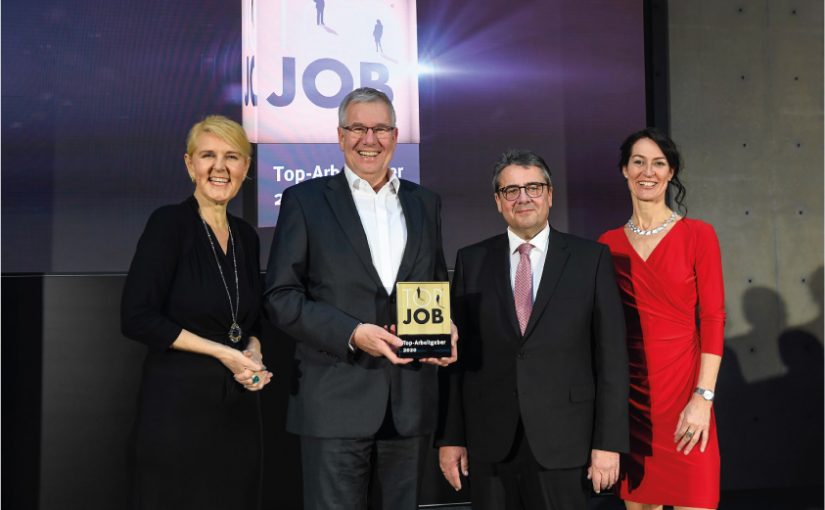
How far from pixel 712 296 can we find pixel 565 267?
73cm

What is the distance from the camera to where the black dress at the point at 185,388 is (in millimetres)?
2182

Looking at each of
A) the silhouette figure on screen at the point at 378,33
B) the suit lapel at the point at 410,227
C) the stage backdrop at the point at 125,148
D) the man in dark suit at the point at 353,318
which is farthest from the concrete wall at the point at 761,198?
the man in dark suit at the point at 353,318

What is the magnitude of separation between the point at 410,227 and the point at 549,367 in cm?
57

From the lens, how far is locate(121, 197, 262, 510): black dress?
85.9 inches

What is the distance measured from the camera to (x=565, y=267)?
2.14m

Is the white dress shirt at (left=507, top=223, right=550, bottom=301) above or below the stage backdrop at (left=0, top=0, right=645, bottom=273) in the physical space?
below

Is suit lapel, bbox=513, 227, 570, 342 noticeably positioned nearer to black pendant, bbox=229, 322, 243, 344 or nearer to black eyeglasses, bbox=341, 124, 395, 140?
black eyeglasses, bbox=341, 124, 395, 140

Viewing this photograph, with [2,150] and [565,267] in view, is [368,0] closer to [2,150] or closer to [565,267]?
[2,150]

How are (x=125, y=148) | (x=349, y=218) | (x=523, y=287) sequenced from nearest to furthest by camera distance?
1. (x=349, y=218)
2. (x=523, y=287)
3. (x=125, y=148)

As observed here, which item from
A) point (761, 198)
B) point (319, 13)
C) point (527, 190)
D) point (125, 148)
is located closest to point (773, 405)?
point (761, 198)

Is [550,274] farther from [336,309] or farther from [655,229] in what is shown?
[655,229]

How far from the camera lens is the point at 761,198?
465 cm

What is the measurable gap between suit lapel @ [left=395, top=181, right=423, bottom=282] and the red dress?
96cm

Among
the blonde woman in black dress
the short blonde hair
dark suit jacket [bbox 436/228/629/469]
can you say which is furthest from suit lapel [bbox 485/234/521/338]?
the short blonde hair
